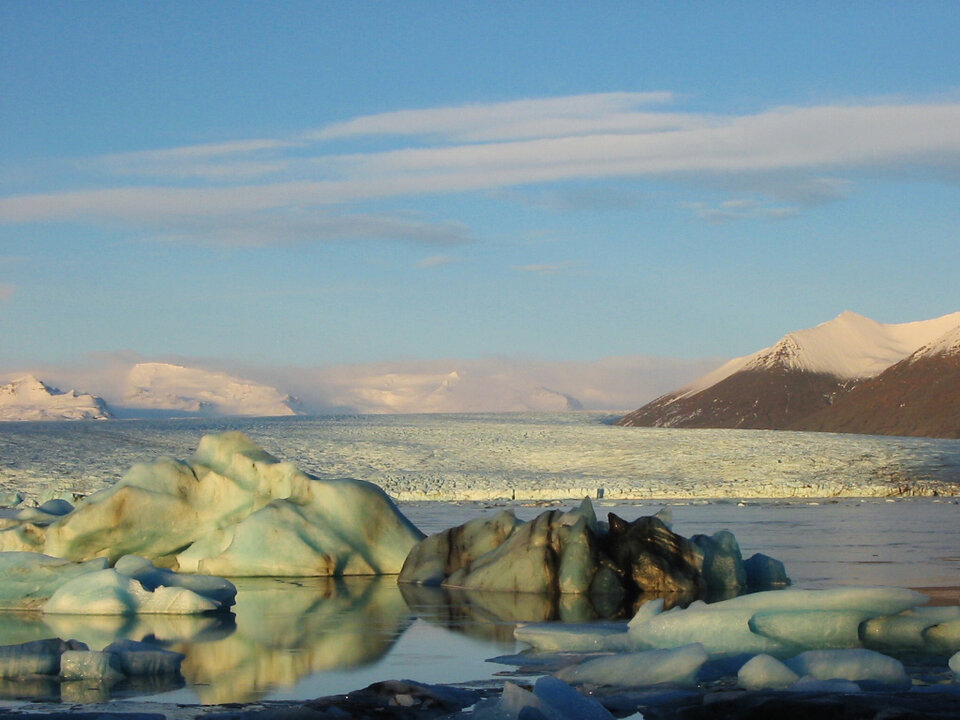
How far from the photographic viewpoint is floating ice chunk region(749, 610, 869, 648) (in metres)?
6.99

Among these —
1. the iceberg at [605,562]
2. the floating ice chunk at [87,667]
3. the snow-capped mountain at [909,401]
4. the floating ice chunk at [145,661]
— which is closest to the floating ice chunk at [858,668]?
the floating ice chunk at [145,661]

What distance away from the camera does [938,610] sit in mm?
7480

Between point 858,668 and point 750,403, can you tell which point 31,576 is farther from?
point 750,403

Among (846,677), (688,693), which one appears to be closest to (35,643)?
(688,693)

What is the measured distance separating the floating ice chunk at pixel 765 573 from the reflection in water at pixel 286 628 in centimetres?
110

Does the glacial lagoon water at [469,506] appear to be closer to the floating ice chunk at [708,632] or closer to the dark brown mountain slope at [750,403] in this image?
the floating ice chunk at [708,632]

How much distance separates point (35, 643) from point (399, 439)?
1257 inches

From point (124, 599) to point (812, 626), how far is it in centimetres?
491

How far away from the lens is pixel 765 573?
35.7 ft

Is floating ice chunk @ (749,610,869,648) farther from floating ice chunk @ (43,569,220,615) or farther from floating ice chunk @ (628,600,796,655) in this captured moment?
floating ice chunk @ (43,569,220,615)

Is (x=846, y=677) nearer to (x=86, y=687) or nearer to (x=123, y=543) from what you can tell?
(x=86, y=687)

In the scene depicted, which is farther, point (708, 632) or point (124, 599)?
point (124, 599)

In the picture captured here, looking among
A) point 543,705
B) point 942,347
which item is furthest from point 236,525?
point 942,347

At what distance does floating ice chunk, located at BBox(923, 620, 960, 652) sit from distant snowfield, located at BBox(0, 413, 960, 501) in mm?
18559
